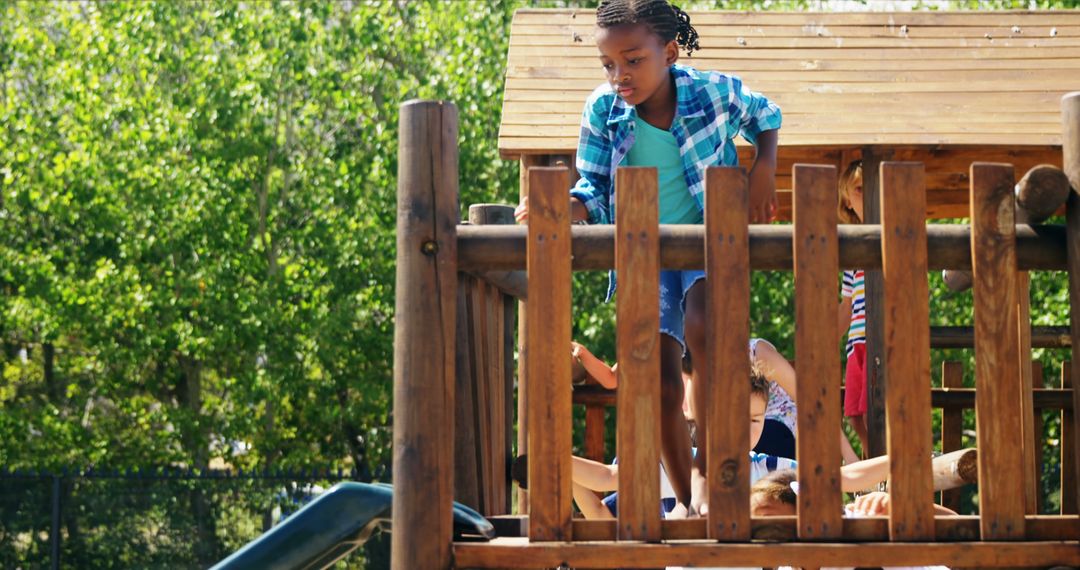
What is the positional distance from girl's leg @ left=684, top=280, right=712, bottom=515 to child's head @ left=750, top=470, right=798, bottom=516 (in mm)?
336

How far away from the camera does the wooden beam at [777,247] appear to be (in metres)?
3.12

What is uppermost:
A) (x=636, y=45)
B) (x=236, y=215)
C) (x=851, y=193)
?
(x=236, y=215)

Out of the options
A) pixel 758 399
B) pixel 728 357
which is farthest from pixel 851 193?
pixel 728 357

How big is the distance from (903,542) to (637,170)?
106cm

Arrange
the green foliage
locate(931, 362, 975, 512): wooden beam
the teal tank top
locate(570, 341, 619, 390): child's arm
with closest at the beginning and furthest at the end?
the teal tank top → locate(570, 341, 619, 390): child's arm → locate(931, 362, 975, 512): wooden beam → the green foliage

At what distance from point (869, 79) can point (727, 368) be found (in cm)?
388

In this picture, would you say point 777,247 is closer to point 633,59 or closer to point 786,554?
point 786,554

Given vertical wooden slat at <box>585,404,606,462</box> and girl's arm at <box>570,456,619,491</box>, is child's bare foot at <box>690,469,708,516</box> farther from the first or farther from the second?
vertical wooden slat at <box>585,404,606,462</box>

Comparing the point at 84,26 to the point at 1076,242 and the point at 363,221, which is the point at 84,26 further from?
the point at 1076,242

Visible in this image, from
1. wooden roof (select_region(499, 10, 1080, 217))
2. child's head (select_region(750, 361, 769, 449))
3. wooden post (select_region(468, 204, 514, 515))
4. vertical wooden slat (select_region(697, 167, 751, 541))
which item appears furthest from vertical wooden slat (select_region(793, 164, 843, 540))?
wooden roof (select_region(499, 10, 1080, 217))

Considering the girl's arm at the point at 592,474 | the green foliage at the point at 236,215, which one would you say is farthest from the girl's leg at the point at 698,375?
the green foliage at the point at 236,215

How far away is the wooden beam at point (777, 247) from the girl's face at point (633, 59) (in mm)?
967

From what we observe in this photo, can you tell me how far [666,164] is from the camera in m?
4.11

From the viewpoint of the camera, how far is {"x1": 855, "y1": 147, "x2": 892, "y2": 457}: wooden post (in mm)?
5969
